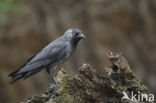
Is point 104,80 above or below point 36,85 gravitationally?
below

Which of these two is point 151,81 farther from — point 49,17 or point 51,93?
point 51,93

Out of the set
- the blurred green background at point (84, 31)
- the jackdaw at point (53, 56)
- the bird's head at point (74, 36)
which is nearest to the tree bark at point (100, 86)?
the jackdaw at point (53, 56)

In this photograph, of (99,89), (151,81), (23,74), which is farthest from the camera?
(151,81)

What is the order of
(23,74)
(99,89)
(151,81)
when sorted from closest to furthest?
(99,89)
(23,74)
(151,81)

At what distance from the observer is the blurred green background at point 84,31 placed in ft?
59.2

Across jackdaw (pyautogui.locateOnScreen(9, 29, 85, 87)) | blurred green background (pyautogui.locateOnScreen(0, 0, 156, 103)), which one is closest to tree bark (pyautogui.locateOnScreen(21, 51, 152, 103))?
jackdaw (pyautogui.locateOnScreen(9, 29, 85, 87))

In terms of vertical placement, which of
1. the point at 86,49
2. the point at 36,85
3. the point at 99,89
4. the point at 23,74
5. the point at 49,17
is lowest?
the point at 99,89

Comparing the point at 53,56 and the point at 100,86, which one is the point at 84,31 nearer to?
the point at 53,56

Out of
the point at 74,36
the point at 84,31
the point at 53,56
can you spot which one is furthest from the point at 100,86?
the point at 84,31

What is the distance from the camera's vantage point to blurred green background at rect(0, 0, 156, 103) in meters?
18.0

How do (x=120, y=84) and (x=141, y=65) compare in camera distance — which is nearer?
(x=120, y=84)

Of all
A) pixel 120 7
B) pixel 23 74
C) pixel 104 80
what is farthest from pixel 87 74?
pixel 120 7

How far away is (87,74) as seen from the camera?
7.03m

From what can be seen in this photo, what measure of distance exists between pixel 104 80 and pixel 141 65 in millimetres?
11564
